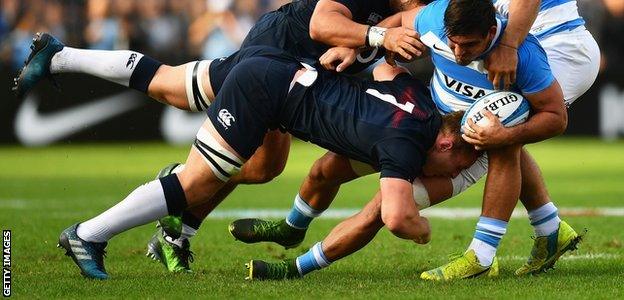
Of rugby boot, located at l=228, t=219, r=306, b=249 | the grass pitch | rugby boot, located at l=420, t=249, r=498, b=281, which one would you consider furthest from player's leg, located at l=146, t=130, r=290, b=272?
rugby boot, located at l=420, t=249, r=498, b=281

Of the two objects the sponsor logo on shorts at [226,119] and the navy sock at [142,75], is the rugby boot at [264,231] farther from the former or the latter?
the navy sock at [142,75]

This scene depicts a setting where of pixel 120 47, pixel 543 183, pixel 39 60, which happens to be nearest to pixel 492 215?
pixel 543 183

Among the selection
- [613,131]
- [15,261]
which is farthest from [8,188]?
[613,131]

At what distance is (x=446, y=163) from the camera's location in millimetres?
6293

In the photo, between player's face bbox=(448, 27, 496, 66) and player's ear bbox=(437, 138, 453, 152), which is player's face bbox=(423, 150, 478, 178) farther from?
player's face bbox=(448, 27, 496, 66)

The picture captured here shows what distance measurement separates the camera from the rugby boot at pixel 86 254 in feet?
20.6

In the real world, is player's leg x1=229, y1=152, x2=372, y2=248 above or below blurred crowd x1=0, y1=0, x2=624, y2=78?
above

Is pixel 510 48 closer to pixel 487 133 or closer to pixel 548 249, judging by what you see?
pixel 487 133

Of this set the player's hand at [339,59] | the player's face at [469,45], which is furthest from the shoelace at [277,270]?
the player's face at [469,45]

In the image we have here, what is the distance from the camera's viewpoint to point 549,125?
6191 millimetres

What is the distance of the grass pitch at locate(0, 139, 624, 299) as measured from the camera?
588 cm

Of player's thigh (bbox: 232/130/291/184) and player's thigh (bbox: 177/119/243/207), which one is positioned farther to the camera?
player's thigh (bbox: 232/130/291/184)

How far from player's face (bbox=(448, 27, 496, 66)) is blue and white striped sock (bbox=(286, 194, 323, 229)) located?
1.41m

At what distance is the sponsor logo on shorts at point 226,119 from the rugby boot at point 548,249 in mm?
1853
